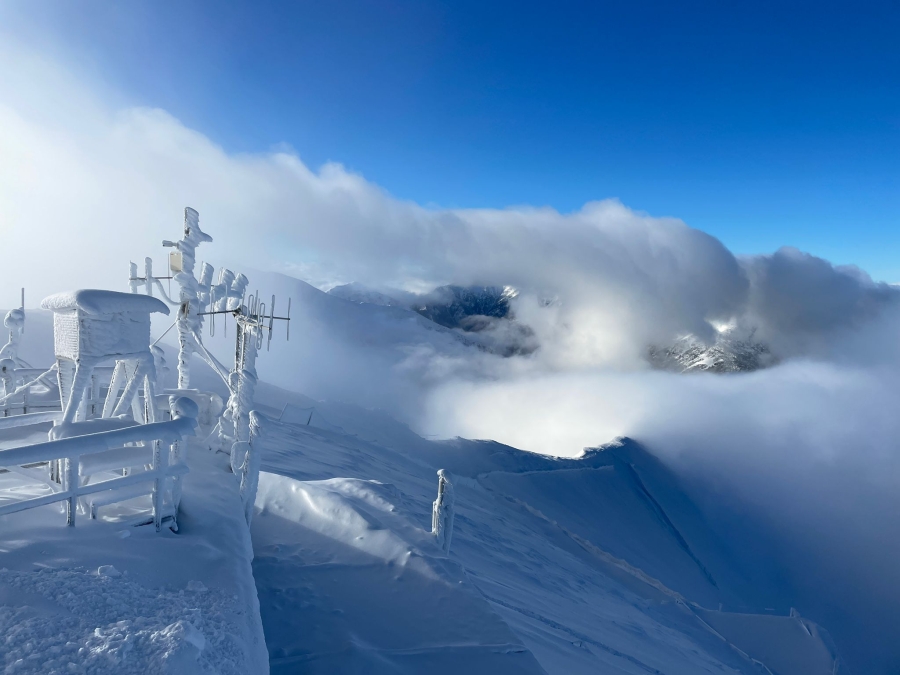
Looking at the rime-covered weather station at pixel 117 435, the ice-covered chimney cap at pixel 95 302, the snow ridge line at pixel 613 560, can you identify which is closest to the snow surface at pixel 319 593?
the rime-covered weather station at pixel 117 435

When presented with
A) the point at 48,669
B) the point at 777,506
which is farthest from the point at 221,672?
the point at 777,506

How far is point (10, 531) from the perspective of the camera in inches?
149

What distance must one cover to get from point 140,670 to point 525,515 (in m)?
Answer: 18.4

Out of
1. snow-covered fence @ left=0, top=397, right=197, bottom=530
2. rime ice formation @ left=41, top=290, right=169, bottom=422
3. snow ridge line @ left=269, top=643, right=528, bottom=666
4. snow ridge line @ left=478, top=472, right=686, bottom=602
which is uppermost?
Answer: rime ice formation @ left=41, top=290, right=169, bottom=422

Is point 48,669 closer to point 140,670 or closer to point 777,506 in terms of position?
point 140,670

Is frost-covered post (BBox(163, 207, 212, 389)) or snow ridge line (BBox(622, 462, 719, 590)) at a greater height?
frost-covered post (BBox(163, 207, 212, 389))

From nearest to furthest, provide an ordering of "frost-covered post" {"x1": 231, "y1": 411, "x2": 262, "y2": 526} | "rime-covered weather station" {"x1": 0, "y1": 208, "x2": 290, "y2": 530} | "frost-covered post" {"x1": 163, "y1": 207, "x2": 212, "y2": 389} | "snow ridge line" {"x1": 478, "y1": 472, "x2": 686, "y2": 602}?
"rime-covered weather station" {"x1": 0, "y1": 208, "x2": 290, "y2": 530}
"frost-covered post" {"x1": 231, "y1": 411, "x2": 262, "y2": 526}
"frost-covered post" {"x1": 163, "y1": 207, "x2": 212, "y2": 389}
"snow ridge line" {"x1": 478, "y1": 472, "x2": 686, "y2": 602}

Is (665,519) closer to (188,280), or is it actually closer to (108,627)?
(188,280)

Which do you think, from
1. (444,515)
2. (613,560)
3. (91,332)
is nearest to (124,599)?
(91,332)

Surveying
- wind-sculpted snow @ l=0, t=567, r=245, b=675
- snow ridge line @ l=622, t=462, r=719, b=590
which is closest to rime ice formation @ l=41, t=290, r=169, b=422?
wind-sculpted snow @ l=0, t=567, r=245, b=675

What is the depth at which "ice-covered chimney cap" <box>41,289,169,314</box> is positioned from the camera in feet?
14.9

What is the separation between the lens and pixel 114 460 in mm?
4559

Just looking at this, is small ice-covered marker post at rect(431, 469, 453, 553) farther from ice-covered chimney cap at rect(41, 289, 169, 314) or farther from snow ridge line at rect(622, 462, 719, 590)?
snow ridge line at rect(622, 462, 719, 590)

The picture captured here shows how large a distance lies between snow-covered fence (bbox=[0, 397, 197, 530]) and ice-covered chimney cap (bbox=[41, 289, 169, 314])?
1.14 metres
